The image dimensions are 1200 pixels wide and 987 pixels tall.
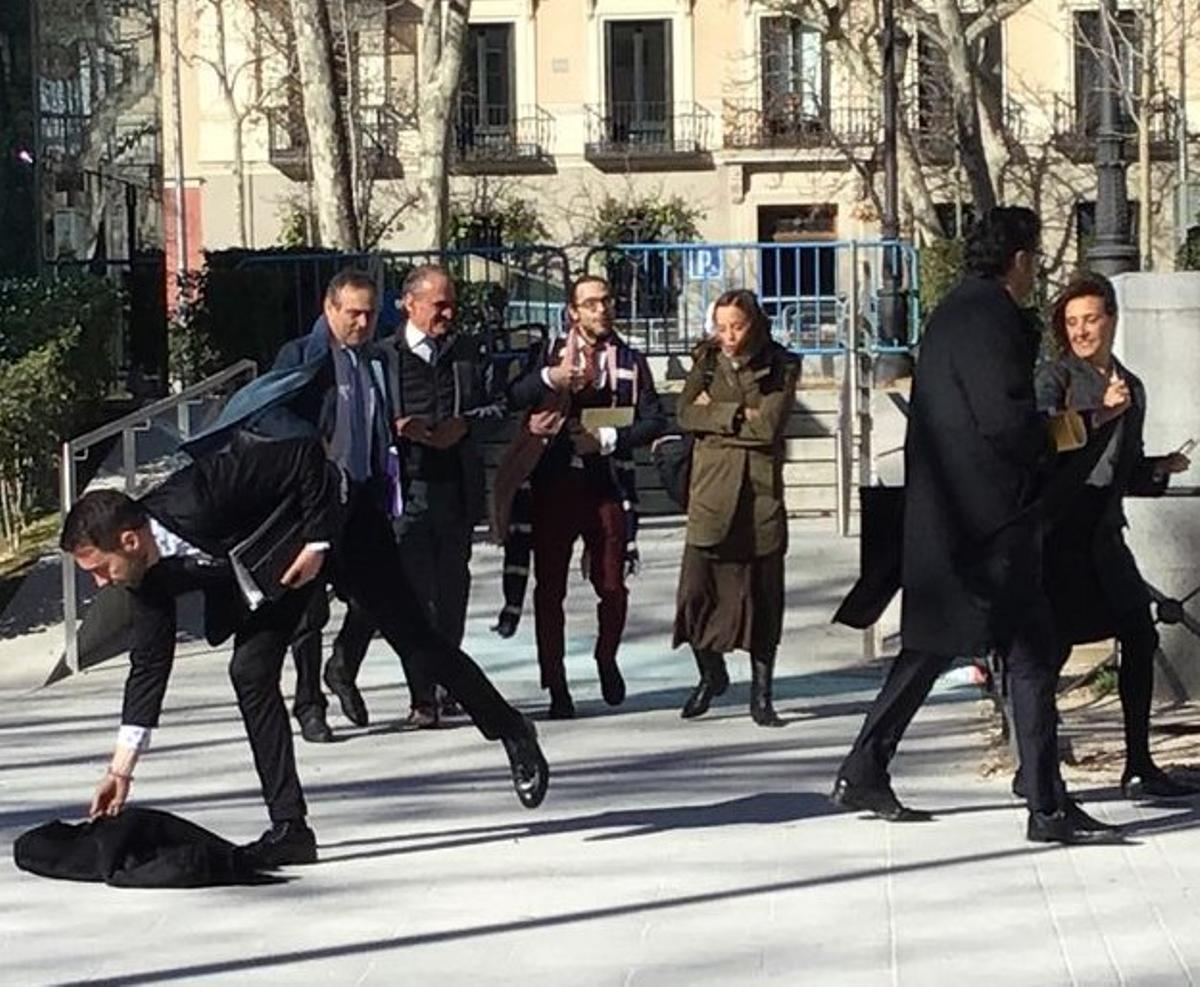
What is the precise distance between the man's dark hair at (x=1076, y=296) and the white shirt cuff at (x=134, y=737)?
3349mm

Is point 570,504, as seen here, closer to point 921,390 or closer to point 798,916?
point 921,390

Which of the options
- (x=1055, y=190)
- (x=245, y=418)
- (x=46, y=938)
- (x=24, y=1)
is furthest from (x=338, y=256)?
(x=1055, y=190)

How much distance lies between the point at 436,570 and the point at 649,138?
41.4 m

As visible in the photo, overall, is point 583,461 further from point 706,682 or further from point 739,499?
point 706,682

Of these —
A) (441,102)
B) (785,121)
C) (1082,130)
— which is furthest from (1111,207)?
(785,121)

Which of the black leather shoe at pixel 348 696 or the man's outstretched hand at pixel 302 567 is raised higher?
the man's outstretched hand at pixel 302 567

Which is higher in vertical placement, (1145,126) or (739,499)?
(1145,126)

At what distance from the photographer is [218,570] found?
7.61 m

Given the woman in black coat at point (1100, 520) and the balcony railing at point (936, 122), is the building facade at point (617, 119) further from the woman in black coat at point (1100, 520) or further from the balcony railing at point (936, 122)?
the woman in black coat at point (1100, 520)

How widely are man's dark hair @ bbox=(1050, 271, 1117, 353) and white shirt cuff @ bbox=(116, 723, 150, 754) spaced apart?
3.35m

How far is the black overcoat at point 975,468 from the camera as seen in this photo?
7812mm

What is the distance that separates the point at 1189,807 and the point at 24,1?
1284 cm

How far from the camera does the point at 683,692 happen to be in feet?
37.3

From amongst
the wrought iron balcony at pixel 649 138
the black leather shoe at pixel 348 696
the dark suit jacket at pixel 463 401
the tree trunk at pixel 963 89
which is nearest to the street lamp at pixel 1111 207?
the dark suit jacket at pixel 463 401
